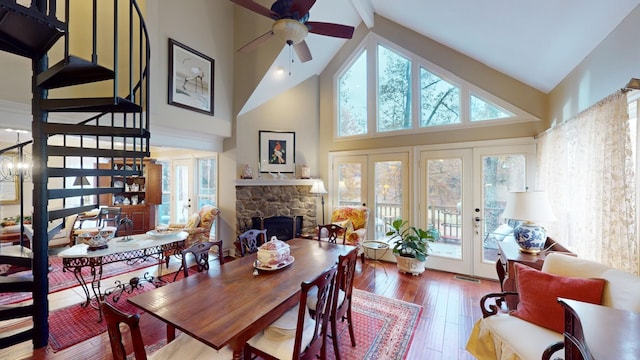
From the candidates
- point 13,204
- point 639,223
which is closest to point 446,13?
point 639,223

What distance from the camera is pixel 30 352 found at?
6.93 feet

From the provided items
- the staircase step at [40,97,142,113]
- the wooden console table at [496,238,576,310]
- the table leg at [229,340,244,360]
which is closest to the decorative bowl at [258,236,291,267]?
the table leg at [229,340,244,360]

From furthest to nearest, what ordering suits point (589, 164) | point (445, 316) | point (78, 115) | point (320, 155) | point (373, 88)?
1. point (320, 155)
2. point (373, 88)
3. point (78, 115)
4. point (445, 316)
5. point (589, 164)

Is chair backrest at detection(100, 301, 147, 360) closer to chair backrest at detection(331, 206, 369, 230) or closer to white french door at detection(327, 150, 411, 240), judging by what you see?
chair backrest at detection(331, 206, 369, 230)

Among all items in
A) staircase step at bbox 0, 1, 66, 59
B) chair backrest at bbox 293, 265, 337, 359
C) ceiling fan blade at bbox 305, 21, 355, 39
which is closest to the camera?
chair backrest at bbox 293, 265, 337, 359

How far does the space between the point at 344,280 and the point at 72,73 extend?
2.76 metres

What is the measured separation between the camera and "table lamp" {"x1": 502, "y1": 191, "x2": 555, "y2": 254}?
2318mm

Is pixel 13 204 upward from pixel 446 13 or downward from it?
downward

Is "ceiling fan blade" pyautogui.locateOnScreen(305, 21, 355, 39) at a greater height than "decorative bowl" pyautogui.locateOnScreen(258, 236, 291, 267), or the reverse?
"ceiling fan blade" pyautogui.locateOnScreen(305, 21, 355, 39)

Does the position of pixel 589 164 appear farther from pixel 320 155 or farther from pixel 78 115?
pixel 78 115

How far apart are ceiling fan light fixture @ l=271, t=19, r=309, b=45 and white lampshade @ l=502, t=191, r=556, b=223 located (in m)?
2.71

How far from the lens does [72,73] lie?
6.37 ft

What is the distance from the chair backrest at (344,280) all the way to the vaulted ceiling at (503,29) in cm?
265

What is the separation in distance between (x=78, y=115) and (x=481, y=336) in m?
4.70
